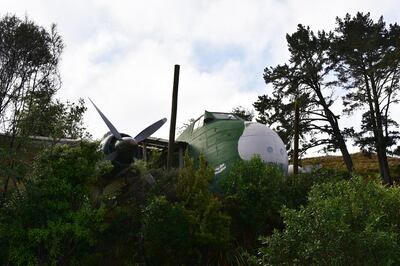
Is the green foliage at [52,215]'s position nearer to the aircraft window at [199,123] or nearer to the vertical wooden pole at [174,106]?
the vertical wooden pole at [174,106]

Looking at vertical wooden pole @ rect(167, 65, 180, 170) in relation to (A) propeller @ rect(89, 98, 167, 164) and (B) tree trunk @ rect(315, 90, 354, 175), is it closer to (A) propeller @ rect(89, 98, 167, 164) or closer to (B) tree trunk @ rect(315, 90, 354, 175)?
(A) propeller @ rect(89, 98, 167, 164)

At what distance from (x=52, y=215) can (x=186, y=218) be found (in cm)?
375

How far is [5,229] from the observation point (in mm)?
12266

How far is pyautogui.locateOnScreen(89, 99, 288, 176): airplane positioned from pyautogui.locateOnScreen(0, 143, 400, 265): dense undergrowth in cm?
116

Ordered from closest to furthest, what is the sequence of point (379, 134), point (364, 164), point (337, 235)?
point (337, 235)
point (379, 134)
point (364, 164)

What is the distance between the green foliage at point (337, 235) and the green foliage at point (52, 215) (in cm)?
572

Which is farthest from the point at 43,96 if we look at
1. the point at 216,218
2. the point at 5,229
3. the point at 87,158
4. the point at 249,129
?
the point at 249,129

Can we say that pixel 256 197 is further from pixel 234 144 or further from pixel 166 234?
pixel 234 144

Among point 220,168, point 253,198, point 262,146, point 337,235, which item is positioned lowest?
point 337,235

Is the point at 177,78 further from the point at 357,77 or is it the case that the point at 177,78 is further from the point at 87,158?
the point at 357,77

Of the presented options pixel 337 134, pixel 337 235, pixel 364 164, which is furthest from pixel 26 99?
pixel 364 164

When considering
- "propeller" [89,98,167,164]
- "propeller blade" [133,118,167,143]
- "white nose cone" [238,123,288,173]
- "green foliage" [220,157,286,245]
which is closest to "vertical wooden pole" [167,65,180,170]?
"propeller blade" [133,118,167,143]

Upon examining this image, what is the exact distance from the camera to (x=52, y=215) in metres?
12.5

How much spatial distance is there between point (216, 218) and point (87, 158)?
4.28 m
